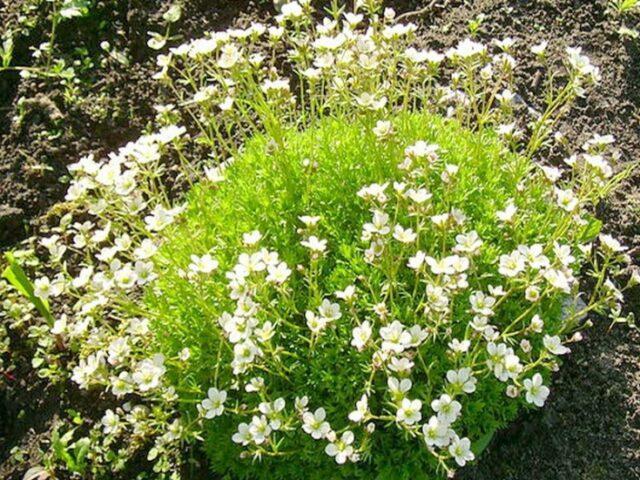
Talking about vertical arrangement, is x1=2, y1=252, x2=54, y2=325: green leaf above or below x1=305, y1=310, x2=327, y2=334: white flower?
below

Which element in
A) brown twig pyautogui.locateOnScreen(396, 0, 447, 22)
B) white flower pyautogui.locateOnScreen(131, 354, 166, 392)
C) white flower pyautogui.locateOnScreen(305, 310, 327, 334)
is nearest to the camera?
white flower pyautogui.locateOnScreen(305, 310, 327, 334)

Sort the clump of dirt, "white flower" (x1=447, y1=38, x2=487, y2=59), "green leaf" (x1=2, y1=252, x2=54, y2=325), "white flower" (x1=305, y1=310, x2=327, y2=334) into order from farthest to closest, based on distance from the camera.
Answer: the clump of dirt, "green leaf" (x1=2, y1=252, x2=54, y2=325), "white flower" (x1=447, y1=38, x2=487, y2=59), "white flower" (x1=305, y1=310, x2=327, y2=334)

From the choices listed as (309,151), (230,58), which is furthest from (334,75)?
(230,58)

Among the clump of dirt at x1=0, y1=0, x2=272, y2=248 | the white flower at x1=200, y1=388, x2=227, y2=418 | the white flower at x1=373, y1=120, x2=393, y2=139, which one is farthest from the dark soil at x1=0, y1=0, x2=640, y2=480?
the white flower at x1=373, y1=120, x2=393, y2=139

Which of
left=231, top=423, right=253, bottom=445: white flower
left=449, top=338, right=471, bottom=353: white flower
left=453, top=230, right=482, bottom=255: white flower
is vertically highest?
left=453, top=230, right=482, bottom=255: white flower

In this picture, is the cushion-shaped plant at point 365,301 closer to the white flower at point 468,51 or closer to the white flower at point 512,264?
the white flower at point 512,264

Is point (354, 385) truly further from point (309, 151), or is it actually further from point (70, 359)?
point (70, 359)

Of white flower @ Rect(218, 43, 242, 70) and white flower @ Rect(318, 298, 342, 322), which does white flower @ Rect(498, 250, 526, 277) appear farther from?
white flower @ Rect(218, 43, 242, 70)
